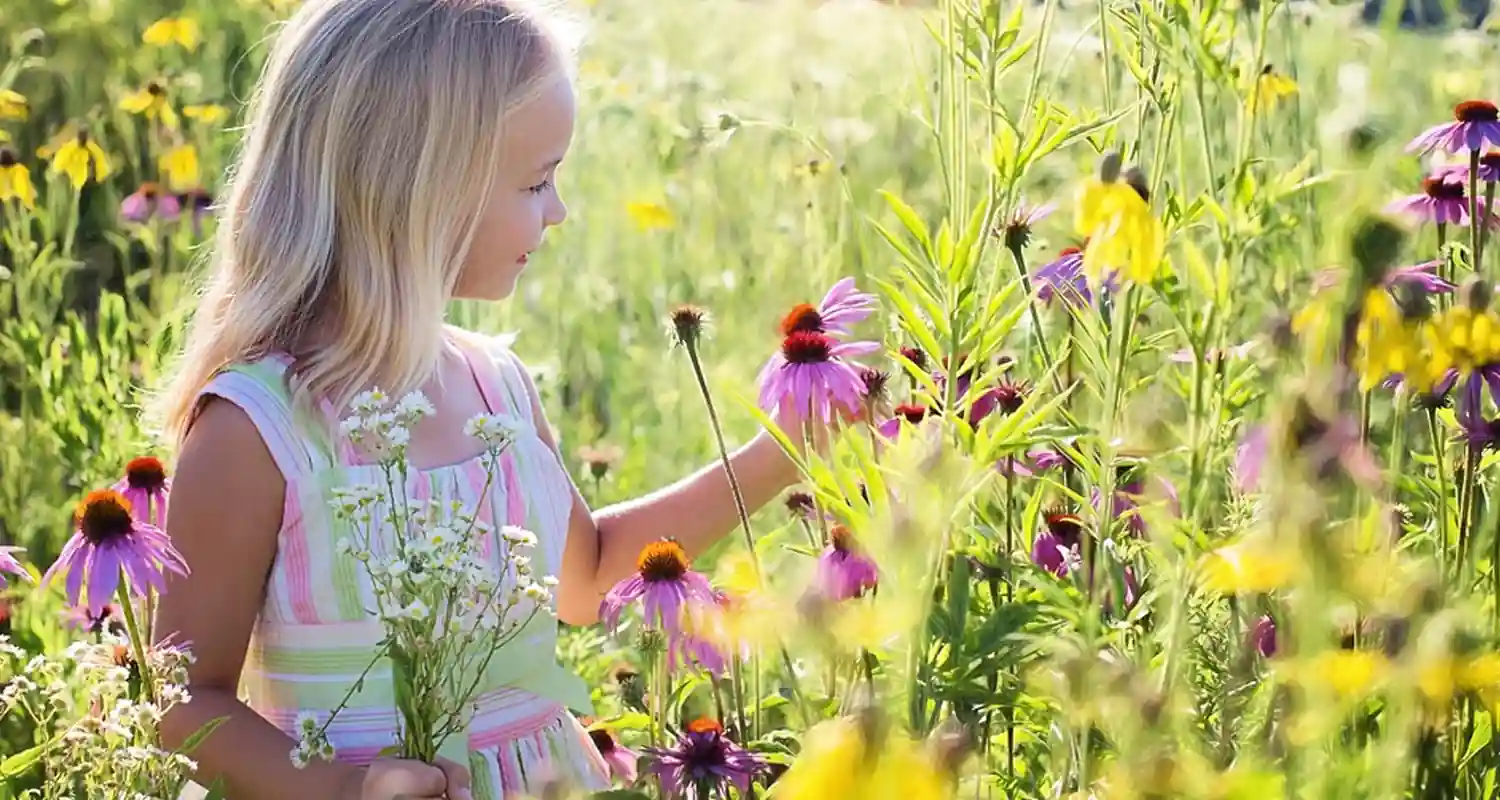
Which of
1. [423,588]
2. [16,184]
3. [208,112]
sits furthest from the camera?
[208,112]

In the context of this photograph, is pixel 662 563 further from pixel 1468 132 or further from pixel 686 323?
pixel 1468 132

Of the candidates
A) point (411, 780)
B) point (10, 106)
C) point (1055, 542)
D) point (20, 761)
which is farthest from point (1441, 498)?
point (10, 106)

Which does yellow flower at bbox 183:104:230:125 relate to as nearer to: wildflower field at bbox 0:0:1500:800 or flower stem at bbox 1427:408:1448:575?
wildflower field at bbox 0:0:1500:800

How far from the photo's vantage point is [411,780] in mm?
1120

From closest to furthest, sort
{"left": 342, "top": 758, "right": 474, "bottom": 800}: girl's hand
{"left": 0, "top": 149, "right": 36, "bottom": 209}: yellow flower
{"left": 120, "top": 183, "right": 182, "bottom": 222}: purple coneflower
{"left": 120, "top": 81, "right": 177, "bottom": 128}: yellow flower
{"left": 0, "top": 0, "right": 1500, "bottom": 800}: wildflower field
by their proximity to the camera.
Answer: {"left": 0, "top": 0, "right": 1500, "bottom": 800}: wildflower field, {"left": 342, "top": 758, "right": 474, "bottom": 800}: girl's hand, {"left": 0, "top": 149, "right": 36, "bottom": 209}: yellow flower, {"left": 120, "top": 183, "right": 182, "bottom": 222}: purple coneflower, {"left": 120, "top": 81, "right": 177, "bottom": 128}: yellow flower

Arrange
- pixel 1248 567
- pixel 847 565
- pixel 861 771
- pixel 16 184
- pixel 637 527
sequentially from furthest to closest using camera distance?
pixel 16 184 < pixel 637 527 < pixel 847 565 < pixel 1248 567 < pixel 861 771

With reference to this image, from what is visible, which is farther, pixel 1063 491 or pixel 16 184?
pixel 16 184

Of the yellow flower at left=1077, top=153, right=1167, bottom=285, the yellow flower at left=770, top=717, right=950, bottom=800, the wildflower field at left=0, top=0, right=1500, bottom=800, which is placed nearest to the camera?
the yellow flower at left=770, top=717, right=950, bottom=800

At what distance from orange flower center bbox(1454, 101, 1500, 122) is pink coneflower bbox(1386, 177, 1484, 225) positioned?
0.19 ft

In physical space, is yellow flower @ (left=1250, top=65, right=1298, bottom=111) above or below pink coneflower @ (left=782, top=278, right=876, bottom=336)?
above

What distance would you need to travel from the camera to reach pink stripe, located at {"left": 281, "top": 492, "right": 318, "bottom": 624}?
1.39m

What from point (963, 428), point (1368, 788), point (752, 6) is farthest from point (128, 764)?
point (752, 6)

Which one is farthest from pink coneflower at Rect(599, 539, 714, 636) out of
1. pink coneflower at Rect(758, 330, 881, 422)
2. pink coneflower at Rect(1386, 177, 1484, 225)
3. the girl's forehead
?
pink coneflower at Rect(1386, 177, 1484, 225)

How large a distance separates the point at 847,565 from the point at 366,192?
0.54 metres
